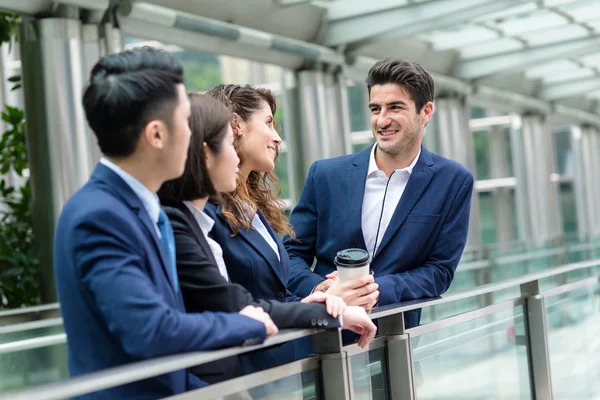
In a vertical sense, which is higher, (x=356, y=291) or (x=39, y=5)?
(x=39, y=5)

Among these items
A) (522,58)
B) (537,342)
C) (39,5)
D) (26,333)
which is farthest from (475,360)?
(522,58)

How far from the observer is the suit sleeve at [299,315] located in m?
2.37

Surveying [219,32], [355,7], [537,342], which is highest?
[355,7]

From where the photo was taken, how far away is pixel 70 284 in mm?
1871

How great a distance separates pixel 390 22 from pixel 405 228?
26.3 feet

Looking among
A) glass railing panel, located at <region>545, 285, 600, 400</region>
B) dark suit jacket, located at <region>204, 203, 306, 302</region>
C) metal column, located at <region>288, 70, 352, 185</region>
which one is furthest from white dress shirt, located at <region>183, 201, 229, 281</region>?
metal column, located at <region>288, 70, 352, 185</region>

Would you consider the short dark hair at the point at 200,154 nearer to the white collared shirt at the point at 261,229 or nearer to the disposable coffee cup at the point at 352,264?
the white collared shirt at the point at 261,229

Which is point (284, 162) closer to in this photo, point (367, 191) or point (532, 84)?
point (532, 84)

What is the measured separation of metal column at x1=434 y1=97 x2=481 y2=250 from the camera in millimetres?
14719

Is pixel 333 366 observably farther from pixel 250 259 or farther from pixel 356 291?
pixel 250 259

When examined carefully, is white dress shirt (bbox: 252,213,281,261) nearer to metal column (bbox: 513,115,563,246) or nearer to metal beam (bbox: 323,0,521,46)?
metal beam (bbox: 323,0,521,46)

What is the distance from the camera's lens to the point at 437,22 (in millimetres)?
10922

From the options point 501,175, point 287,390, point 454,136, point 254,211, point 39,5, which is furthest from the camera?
point 501,175

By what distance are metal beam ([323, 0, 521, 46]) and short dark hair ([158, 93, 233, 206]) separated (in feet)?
28.7
